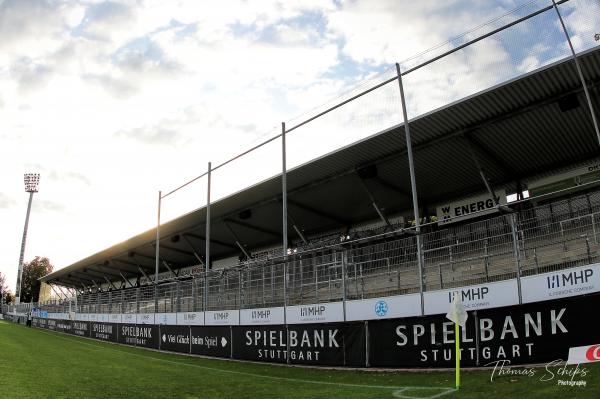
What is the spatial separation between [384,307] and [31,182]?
75.4m

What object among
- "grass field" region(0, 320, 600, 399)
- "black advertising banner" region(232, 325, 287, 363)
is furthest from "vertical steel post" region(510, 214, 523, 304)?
"black advertising banner" region(232, 325, 287, 363)

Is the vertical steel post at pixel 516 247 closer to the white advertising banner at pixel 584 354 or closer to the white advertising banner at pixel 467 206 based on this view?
the white advertising banner at pixel 584 354

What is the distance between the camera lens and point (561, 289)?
35.1 feet

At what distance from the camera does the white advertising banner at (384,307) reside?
13.4 metres

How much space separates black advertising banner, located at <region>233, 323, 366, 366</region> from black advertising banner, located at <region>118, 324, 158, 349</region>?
8.52 meters

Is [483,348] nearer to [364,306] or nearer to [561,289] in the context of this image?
[561,289]

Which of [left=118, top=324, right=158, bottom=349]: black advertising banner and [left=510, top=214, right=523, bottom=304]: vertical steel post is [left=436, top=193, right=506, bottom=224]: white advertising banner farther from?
[left=118, top=324, right=158, bottom=349]: black advertising banner

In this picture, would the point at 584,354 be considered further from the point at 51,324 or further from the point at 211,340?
the point at 51,324

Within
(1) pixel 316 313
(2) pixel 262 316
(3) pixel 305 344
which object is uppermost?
(1) pixel 316 313

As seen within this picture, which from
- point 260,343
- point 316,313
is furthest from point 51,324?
point 316,313

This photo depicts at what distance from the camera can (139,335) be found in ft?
91.1

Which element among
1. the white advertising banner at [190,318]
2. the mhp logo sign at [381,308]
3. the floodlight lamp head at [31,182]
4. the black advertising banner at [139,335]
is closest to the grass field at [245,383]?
the mhp logo sign at [381,308]

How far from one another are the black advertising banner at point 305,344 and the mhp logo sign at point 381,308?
2.21 ft

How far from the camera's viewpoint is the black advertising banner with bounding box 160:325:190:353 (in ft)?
75.8
